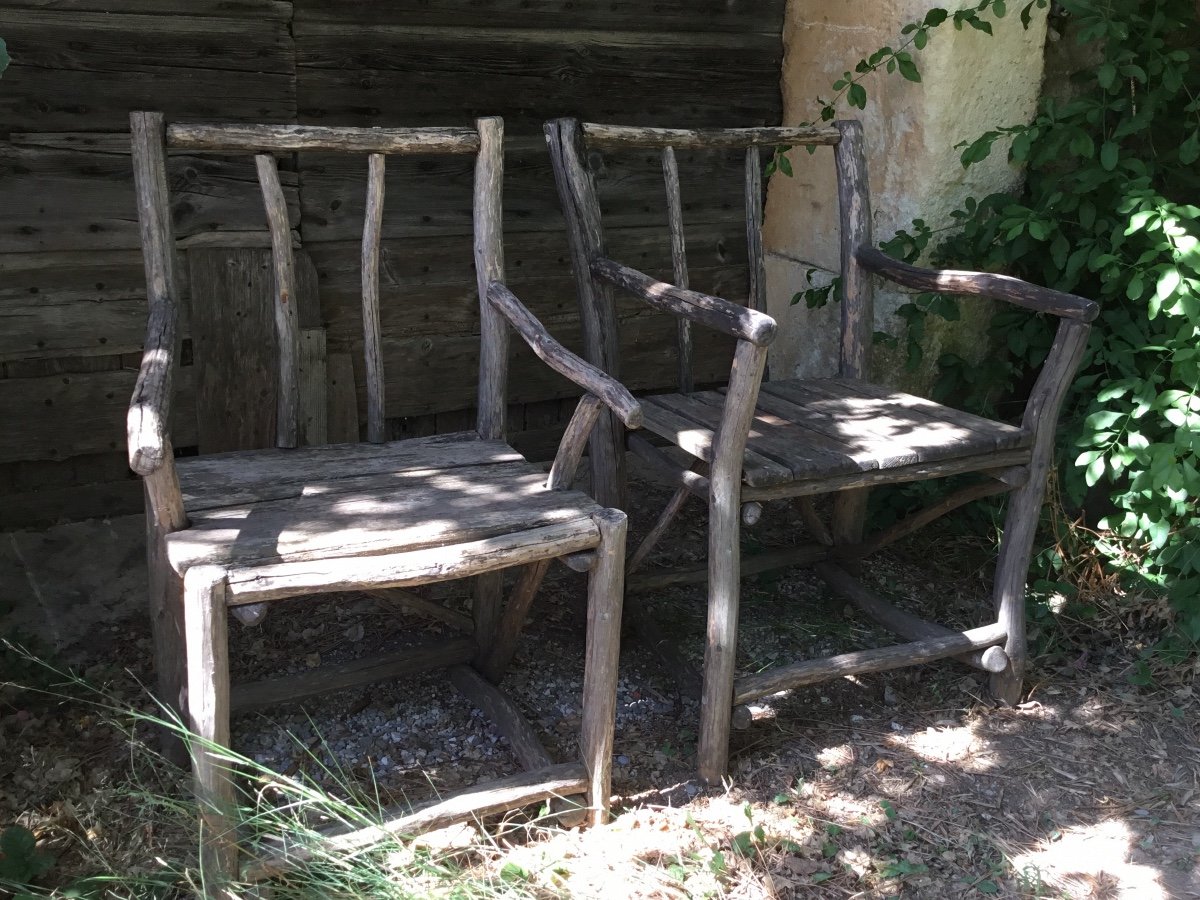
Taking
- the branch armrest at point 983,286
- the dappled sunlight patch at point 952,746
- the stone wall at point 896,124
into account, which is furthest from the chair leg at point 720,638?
the stone wall at point 896,124

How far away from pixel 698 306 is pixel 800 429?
0.41m

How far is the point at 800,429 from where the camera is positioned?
251 cm

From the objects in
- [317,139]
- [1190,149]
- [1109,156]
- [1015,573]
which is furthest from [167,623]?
[1190,149]

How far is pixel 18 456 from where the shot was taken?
2912mm

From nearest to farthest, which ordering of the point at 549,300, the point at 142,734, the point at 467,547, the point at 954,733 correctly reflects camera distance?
the point at 467,547
the point at 142,734
the point at 954,733
the point at 549,300

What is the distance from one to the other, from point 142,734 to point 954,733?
1.66 meters

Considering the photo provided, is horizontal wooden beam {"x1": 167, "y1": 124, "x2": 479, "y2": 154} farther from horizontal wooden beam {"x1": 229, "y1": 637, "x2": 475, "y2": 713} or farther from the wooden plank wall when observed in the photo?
horizontal wooden beam {"x1": 229, "y1": 637, "x2": 475, "y2": 713}

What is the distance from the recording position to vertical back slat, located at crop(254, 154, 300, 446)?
7.50 ft

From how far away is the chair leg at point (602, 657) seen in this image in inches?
79.5

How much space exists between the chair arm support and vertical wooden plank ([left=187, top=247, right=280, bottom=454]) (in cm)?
95

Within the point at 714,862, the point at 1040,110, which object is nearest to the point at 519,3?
the point at 1040,110

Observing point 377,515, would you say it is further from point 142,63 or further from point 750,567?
point 142,63

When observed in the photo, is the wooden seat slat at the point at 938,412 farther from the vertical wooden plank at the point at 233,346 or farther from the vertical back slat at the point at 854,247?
the vertical wooden plank at the point at 233,346

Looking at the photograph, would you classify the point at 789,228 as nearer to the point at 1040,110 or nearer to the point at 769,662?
the point at 1040,110
